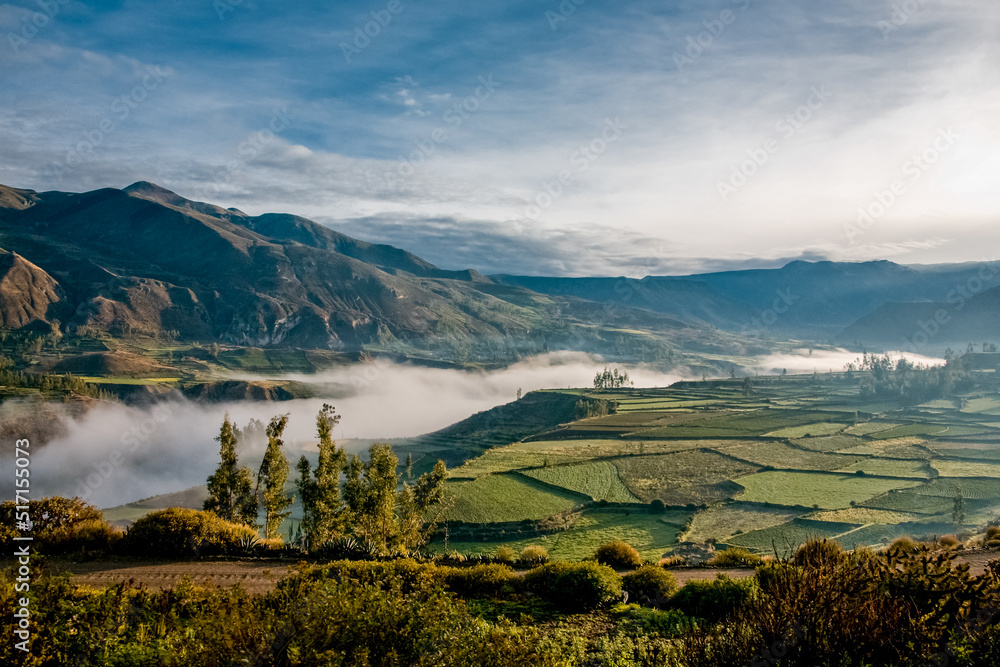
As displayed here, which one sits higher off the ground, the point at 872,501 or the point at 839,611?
the point at 839,611

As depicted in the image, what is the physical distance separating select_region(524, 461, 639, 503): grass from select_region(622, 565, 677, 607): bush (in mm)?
53103

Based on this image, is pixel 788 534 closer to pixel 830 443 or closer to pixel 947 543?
pixel 947 543

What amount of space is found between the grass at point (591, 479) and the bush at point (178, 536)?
56.4 metres

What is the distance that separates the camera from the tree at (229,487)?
38.4m

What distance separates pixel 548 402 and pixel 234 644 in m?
168

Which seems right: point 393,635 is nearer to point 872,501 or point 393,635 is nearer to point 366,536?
point 366,536

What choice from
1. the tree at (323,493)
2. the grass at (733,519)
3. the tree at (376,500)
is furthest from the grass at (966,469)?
the tree at (323,493)

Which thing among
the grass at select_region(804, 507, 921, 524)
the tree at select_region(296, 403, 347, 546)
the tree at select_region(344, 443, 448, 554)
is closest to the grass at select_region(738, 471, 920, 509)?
the grass at select_region(804, 507, 921, 524)

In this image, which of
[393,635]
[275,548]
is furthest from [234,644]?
[275,548]

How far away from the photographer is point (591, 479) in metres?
85.7

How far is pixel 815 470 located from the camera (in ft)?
282

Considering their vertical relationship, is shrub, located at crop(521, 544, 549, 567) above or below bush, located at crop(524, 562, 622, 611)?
below

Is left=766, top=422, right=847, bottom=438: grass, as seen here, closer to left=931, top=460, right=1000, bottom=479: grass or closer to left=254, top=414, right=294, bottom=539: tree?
left=931, top=460, right=1000, bottom=479: grass

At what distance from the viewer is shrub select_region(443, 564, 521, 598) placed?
72.0 feet
